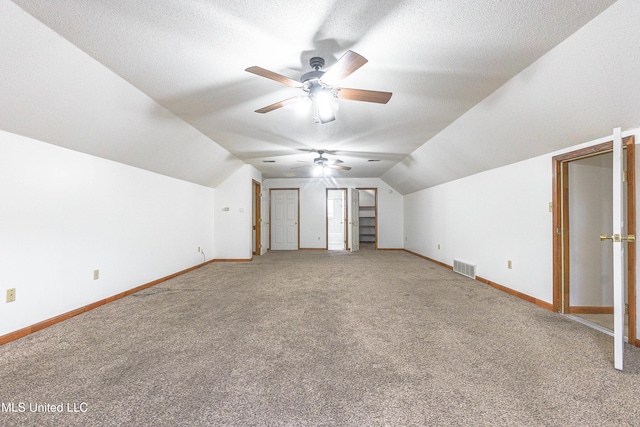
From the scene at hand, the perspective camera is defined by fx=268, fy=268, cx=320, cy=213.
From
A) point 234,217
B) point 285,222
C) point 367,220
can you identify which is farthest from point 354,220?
point 234,217

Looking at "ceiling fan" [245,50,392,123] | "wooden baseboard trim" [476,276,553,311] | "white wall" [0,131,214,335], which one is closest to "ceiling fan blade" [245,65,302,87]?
"ceiling fan" [245,50,392,123]

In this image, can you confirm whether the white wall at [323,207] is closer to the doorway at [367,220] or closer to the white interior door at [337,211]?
the white interior door at [337,211]

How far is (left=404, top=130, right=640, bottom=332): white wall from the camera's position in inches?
125

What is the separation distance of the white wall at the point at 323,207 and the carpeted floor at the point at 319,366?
4959 millimetres

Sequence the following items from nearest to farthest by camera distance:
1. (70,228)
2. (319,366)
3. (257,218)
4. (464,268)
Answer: (319,366) → (70,228) → (464,268) → (257,218)

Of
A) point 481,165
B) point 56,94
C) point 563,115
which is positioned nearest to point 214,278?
point 56,94

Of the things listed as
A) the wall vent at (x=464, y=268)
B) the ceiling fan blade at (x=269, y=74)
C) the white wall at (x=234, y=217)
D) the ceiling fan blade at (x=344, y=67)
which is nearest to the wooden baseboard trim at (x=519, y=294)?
the wall vent at (x=464, y=268)

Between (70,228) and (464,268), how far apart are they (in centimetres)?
561

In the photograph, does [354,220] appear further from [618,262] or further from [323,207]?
[618,262]

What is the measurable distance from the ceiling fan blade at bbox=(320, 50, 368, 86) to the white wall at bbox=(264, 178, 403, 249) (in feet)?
20.9

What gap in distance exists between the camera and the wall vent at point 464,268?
4.52 m

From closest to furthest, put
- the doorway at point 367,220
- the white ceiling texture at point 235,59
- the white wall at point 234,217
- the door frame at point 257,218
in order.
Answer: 1. the white ceiling texture at point 235,59
2. the white wall at point 234,217
3. the door frame at point 257,218
4. the doorway at point 367,220

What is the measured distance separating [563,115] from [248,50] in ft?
9.25

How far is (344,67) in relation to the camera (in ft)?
5.98
